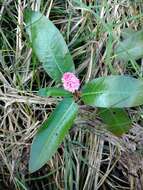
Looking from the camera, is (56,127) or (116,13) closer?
(56,127)

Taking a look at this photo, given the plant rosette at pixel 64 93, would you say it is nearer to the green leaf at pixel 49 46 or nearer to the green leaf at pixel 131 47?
the green leaf at pixel 49 46

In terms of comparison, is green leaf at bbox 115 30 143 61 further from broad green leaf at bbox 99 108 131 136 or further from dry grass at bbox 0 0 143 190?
broad green leaf at bbox 99 108 131 136

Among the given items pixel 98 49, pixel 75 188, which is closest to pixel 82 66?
pixel 98 49

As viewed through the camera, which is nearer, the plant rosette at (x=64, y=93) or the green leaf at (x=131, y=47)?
the plant rosette at (x=64, y=93)

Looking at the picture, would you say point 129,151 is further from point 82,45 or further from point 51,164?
point 82,45

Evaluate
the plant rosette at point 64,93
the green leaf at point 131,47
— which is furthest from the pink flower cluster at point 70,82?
the green leaf at point 131,47

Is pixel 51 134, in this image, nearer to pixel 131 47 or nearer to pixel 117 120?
pixel 117 120
